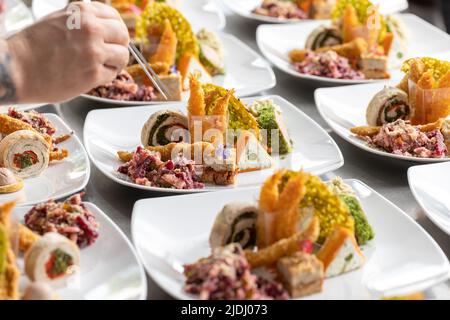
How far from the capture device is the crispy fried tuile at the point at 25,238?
204cm

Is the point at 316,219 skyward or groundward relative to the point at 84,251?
skyward

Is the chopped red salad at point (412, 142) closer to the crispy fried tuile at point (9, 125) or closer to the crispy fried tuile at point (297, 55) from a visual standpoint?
the crispy fried tuile at point (297, 55)

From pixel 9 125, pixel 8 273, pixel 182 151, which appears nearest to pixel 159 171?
pixel 182 151

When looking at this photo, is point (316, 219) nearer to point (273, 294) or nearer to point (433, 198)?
point (273, 294)

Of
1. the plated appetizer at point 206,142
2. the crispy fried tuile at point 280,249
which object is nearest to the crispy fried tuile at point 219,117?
the plated appetizer at point 206,142

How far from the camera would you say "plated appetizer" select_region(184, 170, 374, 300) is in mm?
1924

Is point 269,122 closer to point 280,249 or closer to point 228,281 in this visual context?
point 280,249

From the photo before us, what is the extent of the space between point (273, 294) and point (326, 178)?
2.65 ft

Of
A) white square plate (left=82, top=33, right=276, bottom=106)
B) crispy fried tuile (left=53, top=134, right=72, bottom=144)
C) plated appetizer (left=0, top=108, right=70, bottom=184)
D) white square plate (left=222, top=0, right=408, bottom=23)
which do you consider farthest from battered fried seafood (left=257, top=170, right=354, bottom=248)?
white square plate (left=222, top=0, right=408, bottom=23)

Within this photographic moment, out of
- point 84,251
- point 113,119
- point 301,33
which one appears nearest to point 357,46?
point 301,33

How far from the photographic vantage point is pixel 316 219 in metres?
2.05

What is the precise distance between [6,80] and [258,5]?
8.19 ft

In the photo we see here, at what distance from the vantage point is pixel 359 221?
7.27ft

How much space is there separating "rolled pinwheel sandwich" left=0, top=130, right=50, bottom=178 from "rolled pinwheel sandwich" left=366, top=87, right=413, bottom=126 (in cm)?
122
